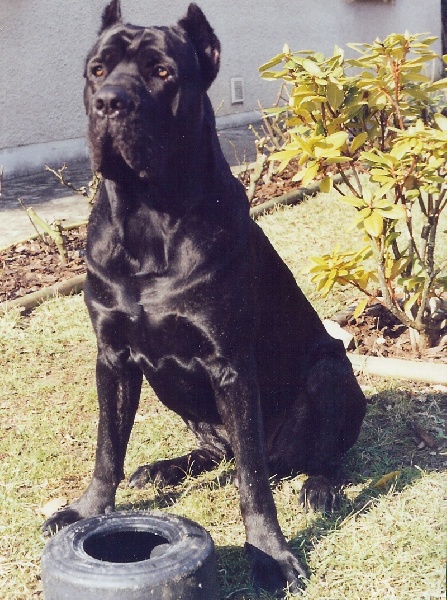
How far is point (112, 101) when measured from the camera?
7.94ft

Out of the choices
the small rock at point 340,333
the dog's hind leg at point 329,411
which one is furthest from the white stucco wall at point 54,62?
the dog's hind leg at point 329,411

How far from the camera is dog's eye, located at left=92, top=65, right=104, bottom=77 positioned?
2612 millimetres

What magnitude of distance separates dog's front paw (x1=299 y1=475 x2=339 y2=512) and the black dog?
416 mm

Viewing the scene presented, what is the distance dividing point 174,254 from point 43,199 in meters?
5.37

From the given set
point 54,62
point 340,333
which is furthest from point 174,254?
A: point 54,62

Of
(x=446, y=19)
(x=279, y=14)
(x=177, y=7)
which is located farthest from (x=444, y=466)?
(x=446, y=19)

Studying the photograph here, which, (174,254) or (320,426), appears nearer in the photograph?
(174,254)

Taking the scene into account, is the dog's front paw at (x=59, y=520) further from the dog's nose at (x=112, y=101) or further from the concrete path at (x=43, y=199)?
the concrete path at (x=43, y=199)

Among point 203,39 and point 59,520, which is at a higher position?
point 203,39

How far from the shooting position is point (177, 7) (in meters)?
11.2

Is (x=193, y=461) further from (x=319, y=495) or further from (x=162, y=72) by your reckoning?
(x=162, y=72)

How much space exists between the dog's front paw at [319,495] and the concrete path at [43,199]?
3.79 meters

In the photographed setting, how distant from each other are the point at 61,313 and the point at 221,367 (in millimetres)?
2582

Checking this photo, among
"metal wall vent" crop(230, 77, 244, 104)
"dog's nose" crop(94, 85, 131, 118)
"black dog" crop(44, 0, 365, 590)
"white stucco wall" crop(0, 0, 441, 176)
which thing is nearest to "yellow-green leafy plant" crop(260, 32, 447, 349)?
"black dog" crop(44, 0, 365, 590)
